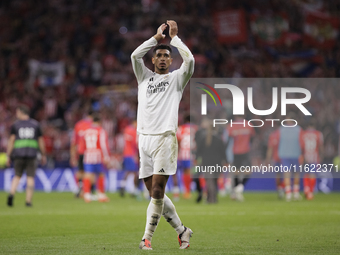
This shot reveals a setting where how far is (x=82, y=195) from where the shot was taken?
57.2ft

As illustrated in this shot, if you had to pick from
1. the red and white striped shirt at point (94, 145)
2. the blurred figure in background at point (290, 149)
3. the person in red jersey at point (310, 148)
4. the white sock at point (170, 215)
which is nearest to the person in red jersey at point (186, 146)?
the red and white striped shirt at point (94, 145)

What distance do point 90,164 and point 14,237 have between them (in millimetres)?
8016

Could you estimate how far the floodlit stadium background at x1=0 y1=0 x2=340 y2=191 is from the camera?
83.1 ft

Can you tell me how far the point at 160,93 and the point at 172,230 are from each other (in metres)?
3.19

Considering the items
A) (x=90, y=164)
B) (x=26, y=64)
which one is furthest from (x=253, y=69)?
(x=90, y=164)

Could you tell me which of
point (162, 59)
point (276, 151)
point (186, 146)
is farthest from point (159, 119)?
point (276, 151)

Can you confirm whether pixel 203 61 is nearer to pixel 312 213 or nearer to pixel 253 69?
pixel 253 69

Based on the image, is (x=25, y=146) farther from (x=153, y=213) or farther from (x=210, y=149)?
(x=153, y=213)

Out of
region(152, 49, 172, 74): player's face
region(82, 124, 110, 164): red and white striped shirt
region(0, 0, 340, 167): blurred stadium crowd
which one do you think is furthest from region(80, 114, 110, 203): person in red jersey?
region(152, 49, 172, 74): player's face

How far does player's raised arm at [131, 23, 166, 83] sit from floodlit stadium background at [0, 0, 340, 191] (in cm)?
1643

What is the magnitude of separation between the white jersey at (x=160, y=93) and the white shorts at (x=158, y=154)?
0.26ft

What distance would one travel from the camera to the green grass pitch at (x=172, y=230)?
22.7ft

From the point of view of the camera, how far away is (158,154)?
6703 millimetres

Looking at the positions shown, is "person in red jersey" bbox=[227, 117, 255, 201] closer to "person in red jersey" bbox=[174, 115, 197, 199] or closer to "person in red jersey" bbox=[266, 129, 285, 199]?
"person in red jersey" bbox=[266, 129, 285, 199]
